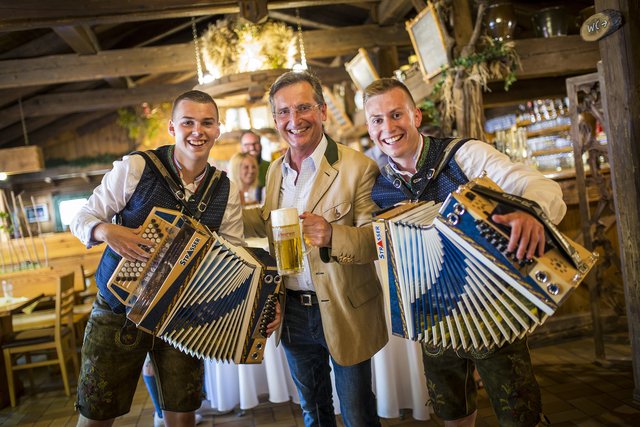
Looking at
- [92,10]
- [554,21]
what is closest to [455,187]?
[554,21]

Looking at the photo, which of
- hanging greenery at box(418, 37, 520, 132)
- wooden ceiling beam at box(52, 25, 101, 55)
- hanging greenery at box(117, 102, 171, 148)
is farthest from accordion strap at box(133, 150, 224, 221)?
hanging greenery at box(117, 102, 171, 148)

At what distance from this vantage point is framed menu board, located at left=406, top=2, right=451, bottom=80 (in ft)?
12.9

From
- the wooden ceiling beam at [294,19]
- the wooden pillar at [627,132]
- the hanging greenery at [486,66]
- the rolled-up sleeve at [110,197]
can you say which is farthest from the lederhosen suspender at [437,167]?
the wooden ceiling beam at [294,19]

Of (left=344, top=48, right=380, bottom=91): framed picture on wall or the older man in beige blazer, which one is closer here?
the older man in beige blazer

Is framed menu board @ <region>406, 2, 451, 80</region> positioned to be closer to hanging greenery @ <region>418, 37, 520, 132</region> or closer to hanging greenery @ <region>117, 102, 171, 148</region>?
hanging greenery @ <region>418, 37, 520, 132</region>

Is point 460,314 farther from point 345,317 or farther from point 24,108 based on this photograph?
point 24,108

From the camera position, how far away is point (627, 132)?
8.18 ft

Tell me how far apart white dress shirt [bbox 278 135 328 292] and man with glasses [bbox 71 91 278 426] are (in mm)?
218

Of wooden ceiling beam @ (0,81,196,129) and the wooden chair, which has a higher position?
wooden ceiling beam @ (0,81,196,129)

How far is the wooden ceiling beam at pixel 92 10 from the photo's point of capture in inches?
158

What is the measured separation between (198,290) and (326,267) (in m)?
0.45

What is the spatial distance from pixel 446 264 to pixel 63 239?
6038 millimetres

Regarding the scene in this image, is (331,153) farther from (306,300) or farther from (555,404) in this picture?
(555,404)

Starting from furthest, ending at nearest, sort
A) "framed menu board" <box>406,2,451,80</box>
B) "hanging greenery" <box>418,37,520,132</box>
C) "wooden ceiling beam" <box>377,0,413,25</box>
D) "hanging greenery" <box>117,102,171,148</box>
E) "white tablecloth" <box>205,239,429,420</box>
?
"hanging greenery" <box>117,102,171,148</box>, "wooden ceiling beam" <box>377,0,413,25</box>, "framed menu board" <box>406,2,451,80</box>, "hanging greenery" <box>418,37,520,132</box>, "white tablecloth" <box>205,239,429,420</box>
